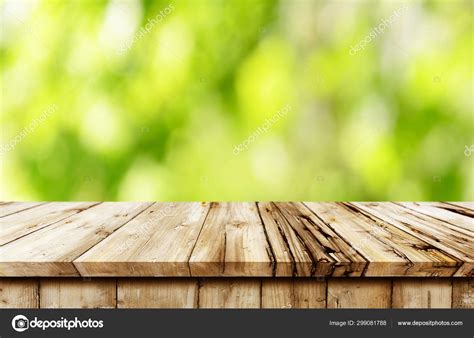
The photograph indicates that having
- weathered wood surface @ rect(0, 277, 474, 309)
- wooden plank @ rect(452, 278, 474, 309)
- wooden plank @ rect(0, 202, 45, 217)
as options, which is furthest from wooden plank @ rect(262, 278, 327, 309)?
wooden plank @ rect(0, 202, 45, 217)

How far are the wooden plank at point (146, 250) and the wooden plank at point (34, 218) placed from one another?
214mm

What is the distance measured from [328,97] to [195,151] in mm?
524

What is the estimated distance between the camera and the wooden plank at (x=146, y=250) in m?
0.82

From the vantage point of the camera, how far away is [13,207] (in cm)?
151

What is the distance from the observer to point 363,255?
2.82ft

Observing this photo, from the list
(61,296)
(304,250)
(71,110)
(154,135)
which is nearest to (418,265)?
(304,250)

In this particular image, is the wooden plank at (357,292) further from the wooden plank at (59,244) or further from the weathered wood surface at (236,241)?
the wooden plank at (59,244)

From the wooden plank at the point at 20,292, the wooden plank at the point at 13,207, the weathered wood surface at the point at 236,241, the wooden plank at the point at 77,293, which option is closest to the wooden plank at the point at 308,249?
the weathered wood surface at the point at 236,241

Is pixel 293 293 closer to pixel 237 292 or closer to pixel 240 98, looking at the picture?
pixel 237 292

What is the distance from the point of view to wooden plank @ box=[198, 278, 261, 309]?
0.85 m

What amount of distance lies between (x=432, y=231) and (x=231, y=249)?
50 cm

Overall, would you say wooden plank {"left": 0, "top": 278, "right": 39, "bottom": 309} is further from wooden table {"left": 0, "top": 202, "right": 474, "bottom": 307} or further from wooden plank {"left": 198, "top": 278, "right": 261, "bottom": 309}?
wooden plank {"left": 198, "top": 278, "right": 261, "bottom": 309}

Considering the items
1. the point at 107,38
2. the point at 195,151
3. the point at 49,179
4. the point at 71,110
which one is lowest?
the point at 49,179

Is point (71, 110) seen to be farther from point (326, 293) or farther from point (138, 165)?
point (326, 293)
